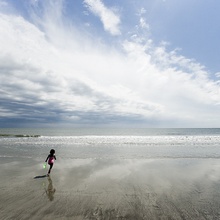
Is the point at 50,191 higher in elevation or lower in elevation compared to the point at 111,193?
higher

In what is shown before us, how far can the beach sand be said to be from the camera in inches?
263

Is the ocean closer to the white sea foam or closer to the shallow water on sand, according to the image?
the white sea foam

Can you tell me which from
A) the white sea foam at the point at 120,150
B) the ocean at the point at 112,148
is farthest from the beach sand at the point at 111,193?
the white sea foam at the point at 120,150

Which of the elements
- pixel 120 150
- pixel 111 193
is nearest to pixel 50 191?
pixel 111 193

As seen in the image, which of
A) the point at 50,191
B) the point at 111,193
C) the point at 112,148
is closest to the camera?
the point at 111,193

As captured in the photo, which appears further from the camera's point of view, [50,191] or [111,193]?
[50,191]

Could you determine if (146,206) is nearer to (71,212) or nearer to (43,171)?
(71,212)

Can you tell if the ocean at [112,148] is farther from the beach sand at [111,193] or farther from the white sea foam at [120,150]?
the beach sand at [111,193]

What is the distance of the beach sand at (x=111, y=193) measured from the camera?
668cm

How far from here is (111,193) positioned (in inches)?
342

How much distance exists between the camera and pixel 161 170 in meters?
13.1

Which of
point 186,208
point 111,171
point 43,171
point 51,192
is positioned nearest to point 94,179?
point 111,171

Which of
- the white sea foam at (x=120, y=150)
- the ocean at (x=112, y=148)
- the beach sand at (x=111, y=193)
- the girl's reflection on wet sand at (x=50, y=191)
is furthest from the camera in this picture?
the white sea foam at (x=120, y=150)

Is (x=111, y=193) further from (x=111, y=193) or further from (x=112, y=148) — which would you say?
(x=112, y=148)
